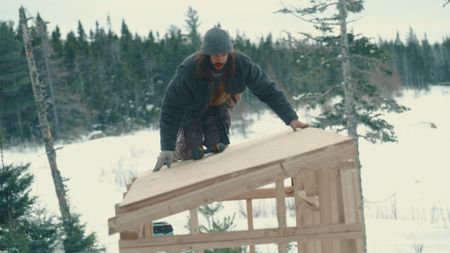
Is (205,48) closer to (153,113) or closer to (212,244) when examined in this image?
(212,244)

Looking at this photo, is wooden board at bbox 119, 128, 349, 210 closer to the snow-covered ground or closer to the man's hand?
the man's hand

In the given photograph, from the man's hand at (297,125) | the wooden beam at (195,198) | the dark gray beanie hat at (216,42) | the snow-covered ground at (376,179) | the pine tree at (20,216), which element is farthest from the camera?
the snow-covered ground at (376,179)

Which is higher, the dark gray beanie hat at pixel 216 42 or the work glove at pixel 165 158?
the dark gray beanie hat at pixel 216 42

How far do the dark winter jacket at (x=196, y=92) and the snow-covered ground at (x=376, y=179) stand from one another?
246 inches

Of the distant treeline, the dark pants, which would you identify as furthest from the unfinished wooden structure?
the distant treeline

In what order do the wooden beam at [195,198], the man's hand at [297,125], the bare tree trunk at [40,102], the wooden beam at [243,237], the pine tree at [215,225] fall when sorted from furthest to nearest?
the bare tree trunk at [40,102], the pine tree at [215,225], the man's hand at [297,125], the wooden beam at [243,237], the wooden beam at [195,198]

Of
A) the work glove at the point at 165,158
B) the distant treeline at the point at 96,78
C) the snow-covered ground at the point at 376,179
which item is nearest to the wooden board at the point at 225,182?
the work glove at the point at 165,158

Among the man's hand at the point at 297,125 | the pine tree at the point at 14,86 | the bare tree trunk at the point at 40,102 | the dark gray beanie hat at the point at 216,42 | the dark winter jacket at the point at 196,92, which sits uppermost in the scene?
the pine tree at the point at 14,86

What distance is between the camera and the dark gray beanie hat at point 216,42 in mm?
3879

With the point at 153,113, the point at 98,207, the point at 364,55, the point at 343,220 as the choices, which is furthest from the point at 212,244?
the point at 153,113

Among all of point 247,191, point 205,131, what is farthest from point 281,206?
point 205,131

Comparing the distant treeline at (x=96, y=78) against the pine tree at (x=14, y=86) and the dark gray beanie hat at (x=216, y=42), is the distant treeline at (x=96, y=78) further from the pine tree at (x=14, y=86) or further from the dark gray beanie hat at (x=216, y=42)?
the dark gray beanie hat at (x=216, y=42)

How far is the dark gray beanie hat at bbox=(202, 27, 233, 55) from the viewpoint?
12.7 feet

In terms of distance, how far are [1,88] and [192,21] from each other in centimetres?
3434
